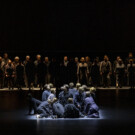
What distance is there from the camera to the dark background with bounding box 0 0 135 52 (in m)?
27.3

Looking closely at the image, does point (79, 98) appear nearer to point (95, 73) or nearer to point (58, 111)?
point (58, 111)

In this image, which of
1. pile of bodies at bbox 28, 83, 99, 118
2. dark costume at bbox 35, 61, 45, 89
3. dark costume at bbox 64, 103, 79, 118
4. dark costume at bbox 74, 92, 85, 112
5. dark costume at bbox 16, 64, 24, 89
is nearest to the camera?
dark costume at bbox 64, 103, 79, 118

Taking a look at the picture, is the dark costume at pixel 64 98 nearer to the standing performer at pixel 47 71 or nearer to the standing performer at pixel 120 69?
the standing performer at pixel 47 71

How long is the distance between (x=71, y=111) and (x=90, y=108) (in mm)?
725

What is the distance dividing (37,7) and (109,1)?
508 cm

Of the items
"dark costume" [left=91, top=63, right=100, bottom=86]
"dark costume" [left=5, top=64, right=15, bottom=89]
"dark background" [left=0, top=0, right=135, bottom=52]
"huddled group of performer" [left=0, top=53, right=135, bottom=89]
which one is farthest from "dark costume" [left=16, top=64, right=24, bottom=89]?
"dark background" [left=0, top=0, right=135, bottom=52]

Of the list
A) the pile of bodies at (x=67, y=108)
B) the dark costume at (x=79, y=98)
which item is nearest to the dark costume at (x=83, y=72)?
the dark costume at (x=79, y=98)

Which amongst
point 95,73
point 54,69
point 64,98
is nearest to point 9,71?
point 54,69

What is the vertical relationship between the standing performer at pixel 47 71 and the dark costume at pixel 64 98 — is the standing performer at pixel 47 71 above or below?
above

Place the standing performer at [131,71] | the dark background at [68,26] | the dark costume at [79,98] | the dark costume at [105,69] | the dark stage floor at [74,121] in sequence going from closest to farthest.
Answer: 1. the dark stage floor at [74,121]
2. the dark costume at [79,98]
3. the standing performer at [131,71]
4. the dark costume at [105,69]
5. the dark background at [68,26]

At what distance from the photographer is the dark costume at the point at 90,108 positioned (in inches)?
575

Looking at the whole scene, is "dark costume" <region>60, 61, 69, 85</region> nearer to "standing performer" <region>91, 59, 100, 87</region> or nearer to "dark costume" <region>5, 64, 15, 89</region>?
"standing performer" <region>91, 59, 100, 87</region>

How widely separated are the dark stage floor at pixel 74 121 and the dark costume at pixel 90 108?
0.32m

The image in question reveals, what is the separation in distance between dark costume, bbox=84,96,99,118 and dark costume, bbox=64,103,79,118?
19.5 inches
